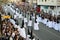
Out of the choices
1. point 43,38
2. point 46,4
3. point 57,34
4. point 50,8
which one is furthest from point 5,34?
point 46,4

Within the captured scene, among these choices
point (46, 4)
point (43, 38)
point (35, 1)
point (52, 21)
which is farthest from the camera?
point (35, 1)

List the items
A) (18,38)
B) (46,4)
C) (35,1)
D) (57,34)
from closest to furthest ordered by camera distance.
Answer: (18,38) → (57,34) → (46,4) → (35,1)

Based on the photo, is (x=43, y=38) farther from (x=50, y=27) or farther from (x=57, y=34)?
(x=50, y=27)

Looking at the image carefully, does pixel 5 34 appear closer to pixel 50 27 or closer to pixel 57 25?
pixel 57 25

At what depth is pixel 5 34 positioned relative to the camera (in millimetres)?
12398

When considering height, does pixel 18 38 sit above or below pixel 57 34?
above

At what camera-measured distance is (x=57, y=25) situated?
76.8 ft

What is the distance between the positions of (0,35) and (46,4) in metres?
32.7

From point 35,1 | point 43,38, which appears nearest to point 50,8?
point 35,1

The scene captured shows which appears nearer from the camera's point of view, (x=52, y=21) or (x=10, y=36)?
(x=10, y=36)

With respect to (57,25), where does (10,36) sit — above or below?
above

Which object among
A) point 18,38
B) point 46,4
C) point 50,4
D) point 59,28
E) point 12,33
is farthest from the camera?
point 46,4

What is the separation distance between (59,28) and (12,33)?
11958 millimetres

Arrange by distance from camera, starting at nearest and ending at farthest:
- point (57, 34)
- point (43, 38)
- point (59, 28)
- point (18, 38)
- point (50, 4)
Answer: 1. point (18, 38)
2. point (43, 38)
3. point (57, 34)
4. point (59, 28)
5. point (50, 4)
